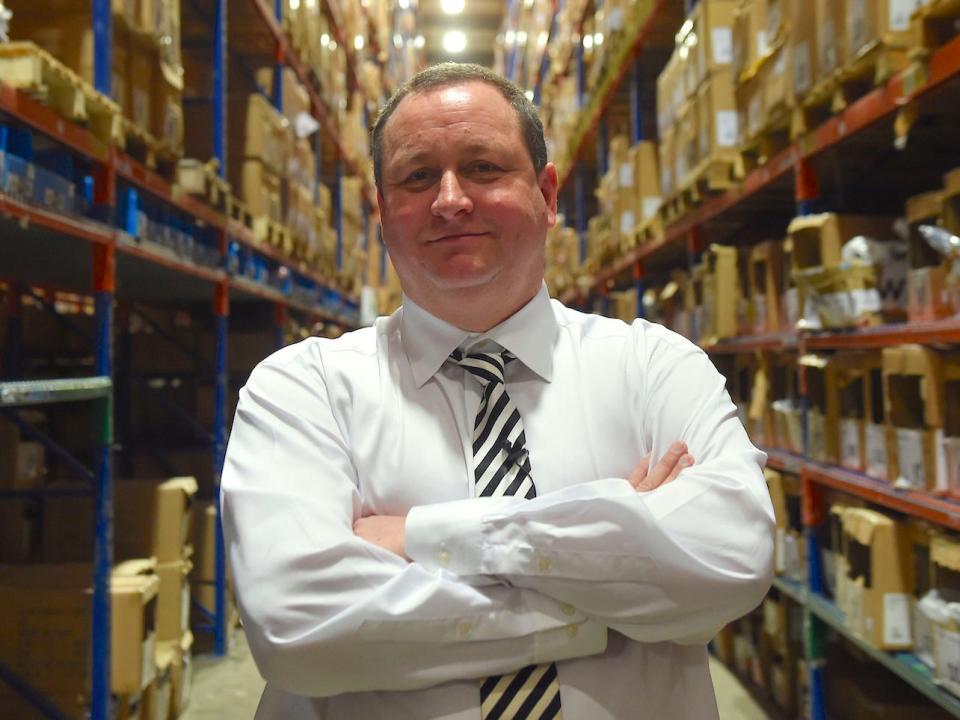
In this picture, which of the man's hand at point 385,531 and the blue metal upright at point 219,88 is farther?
A: the blue metal upright at point 219,88

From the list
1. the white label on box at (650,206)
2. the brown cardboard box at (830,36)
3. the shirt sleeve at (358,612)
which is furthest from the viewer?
the white label on box at (650,206)

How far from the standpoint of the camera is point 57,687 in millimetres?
3299

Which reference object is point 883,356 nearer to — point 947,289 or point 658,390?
point 947,289

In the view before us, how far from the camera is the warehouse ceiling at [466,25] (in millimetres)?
18906

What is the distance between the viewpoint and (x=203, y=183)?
13.0ft

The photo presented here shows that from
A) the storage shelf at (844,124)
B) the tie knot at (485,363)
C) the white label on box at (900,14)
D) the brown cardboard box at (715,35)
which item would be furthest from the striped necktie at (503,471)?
the brown cardboard box at (715,35)

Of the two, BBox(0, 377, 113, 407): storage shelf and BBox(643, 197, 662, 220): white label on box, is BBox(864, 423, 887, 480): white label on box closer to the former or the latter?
BBox(0, 377, 113, 407): storage shelf

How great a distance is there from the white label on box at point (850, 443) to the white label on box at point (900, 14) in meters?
1.43

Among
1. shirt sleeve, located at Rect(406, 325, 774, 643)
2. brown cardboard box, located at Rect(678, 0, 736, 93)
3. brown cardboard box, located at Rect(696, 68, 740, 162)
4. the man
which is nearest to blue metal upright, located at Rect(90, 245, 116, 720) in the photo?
the man

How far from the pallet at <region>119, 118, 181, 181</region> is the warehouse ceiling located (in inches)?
618

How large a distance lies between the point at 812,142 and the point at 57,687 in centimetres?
368

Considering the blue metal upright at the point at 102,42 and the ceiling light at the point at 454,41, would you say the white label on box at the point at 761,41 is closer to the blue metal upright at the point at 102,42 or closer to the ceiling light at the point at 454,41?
the blue metal upright at the point at 102,42

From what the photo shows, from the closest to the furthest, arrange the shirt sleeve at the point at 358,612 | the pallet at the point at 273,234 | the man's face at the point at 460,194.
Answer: the shirt sleeve at the point at 358,612, the man's face at the point at 460,194, the pallet at the point at 273,234

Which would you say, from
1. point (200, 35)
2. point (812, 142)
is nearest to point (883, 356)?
point (812, 142)
